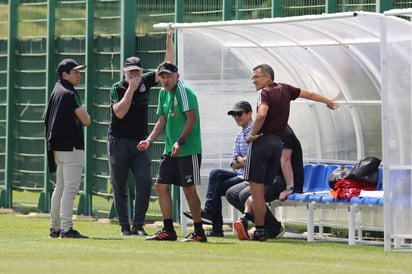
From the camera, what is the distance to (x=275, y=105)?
15.4m

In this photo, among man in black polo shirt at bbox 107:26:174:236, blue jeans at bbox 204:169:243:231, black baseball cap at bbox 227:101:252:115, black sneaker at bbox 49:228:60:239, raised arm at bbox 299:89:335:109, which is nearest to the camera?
raised arm at bbox 299:89:335:109

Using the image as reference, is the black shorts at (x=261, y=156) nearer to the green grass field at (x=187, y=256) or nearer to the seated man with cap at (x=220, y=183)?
the green grass field at (x=187, y=256)

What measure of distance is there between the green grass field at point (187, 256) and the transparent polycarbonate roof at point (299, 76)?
141cm

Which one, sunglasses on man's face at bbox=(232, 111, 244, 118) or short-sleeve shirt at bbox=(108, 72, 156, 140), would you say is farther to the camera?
short-sleeve shirt at bbox=(108, 72, 156, 140)

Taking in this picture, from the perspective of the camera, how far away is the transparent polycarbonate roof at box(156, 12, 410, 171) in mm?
16219

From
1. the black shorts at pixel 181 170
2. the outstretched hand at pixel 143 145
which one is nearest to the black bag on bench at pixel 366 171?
the black shorts at pixel 181 170

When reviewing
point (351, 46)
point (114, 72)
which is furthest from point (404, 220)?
point (114, 72)

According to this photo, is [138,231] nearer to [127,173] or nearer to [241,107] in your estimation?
[127,173]

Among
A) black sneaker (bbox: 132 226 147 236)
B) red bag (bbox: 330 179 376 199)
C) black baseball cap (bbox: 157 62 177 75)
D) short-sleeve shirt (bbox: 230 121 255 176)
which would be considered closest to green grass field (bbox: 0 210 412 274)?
black sneaker (bbox: 132 226 147 236)

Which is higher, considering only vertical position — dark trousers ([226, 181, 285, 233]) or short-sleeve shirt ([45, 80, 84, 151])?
short-sleeve shirt ([45, 80, 84, 151])

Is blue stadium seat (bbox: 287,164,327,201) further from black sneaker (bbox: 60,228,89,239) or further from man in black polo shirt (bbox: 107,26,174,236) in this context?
black sneaker (bbox: 60,228,89,239)

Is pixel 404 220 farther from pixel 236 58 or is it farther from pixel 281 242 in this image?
pixel 236 58

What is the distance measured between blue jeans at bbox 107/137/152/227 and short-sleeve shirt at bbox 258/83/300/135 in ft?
6.37

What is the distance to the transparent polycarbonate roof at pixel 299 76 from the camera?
16.2 meters
